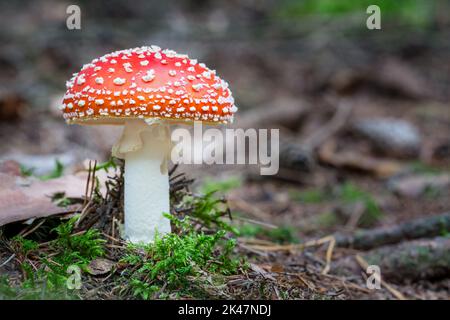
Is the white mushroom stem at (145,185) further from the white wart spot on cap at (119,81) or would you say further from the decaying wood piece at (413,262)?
the decaying wood piece at (413,262)

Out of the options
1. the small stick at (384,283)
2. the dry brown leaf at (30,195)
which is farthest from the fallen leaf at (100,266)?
the small stick at (384,283)

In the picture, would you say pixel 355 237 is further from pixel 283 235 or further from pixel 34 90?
pixel 34 90

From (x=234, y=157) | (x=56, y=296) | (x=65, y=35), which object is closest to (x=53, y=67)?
(x=65, y=35)

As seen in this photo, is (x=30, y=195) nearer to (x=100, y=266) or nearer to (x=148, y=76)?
(x=100, y=266)

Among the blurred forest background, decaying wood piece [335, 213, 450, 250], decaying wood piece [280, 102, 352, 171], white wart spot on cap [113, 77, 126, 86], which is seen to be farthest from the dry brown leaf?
decaying wood piece [280, 102, 352, 171]

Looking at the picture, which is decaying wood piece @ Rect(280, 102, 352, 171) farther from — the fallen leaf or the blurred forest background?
the fallen leaf

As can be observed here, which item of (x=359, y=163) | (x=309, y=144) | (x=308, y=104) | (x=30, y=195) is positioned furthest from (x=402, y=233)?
(x=308, y=104)
